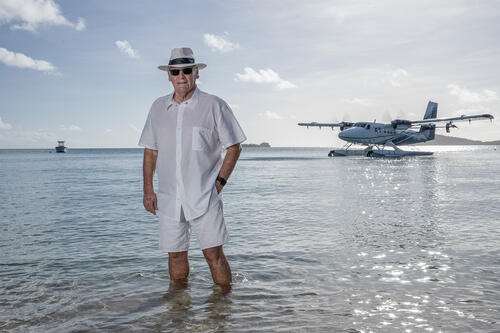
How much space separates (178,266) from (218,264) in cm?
52

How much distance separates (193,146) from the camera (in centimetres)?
368

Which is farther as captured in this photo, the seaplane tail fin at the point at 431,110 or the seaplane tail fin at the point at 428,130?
the seaplane tail fin at the point at 431,110

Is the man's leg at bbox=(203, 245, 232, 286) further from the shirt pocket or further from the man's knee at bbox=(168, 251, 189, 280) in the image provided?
the shirt pocket

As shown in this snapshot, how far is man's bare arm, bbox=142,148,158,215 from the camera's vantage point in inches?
156

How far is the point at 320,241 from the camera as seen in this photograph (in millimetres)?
7199

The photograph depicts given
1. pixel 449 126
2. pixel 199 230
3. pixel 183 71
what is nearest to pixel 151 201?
pixel 199 230

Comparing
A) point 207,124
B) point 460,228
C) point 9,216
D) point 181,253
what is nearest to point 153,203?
point 181,253

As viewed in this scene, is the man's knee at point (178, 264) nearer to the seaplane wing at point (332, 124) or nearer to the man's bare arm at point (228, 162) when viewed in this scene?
the man's bare arm at point (228, 162)

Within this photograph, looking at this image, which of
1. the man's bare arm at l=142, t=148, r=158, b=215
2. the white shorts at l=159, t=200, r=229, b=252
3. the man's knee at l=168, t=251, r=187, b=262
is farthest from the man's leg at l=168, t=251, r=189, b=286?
the man's bare arm at l=142, t=148, r=158, b=215

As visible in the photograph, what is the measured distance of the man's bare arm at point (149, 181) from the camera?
3.97 m

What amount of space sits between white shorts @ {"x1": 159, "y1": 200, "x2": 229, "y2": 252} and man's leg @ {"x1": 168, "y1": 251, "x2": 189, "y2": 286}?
272 millimetres

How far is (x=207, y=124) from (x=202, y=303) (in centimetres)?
170

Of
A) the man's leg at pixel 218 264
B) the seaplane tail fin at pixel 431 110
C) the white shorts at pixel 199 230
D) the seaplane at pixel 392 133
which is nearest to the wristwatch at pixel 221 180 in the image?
the white shorts at pixel 199 230

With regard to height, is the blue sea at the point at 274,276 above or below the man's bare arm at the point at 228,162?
below
